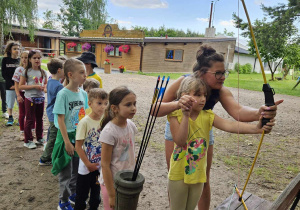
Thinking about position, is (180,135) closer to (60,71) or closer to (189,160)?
(189,160)

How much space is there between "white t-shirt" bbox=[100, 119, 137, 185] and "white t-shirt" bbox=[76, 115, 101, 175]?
1.37ft

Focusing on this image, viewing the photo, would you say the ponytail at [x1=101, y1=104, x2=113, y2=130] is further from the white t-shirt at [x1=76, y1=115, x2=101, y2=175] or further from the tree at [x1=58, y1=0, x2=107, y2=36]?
the tree at [x1=58, y1=0, x2=107, y2=36]

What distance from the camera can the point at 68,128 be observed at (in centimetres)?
255

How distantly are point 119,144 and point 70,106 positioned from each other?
99cm

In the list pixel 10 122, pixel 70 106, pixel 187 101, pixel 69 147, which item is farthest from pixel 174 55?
pixel 187 101

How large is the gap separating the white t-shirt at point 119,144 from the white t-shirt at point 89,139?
1.37 feet

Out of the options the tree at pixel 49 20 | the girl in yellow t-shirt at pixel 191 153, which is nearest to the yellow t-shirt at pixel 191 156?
the girl in yellow t-shirt at pixel 191 153

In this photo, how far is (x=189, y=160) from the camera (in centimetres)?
177

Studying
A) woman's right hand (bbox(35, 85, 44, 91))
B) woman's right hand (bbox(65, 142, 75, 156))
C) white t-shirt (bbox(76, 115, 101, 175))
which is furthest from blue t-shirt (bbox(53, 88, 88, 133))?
woman's right hand (bbox(35, 85, 44, 91))

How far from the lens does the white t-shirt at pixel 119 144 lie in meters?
1.73

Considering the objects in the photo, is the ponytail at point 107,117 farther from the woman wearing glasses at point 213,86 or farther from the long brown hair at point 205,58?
the long brown hair at point 205,58

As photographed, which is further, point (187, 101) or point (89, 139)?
point (89, 139)

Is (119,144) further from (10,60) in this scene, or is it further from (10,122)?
(10,122)

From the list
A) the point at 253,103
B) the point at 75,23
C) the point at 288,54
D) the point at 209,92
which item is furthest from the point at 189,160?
the point at 75,23
